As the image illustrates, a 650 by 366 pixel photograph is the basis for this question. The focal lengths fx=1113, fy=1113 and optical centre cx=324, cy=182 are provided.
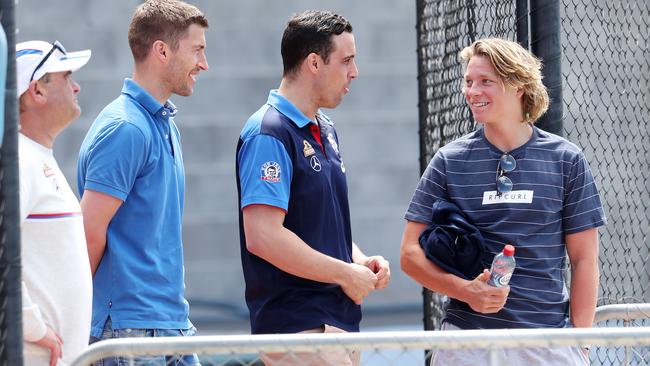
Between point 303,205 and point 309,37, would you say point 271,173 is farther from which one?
point 309,37

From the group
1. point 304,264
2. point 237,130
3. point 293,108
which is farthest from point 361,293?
point 237,130

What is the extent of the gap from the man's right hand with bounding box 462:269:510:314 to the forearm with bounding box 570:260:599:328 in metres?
0.29

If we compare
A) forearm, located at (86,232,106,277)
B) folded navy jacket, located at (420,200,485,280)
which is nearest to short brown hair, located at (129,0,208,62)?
forearm, located at (86,232,106,277)

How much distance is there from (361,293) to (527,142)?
30.4 inches

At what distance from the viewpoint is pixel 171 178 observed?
385 cm

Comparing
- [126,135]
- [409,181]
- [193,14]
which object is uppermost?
[193,14]

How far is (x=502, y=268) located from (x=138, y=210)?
47.9 inches

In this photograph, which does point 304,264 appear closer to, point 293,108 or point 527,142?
point 293,108

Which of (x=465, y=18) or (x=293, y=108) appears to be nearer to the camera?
(x=293, y=108)

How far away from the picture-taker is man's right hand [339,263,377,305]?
147 inches

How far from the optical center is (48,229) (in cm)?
318

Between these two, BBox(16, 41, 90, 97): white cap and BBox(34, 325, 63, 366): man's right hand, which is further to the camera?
BBox(16, 41, 90, 97): white cap

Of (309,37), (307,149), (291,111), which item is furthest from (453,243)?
(309,37)

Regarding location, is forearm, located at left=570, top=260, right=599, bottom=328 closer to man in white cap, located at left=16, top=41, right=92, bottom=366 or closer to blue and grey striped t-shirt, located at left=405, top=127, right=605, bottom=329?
blue and grey striped t-shirt, located at left=405, top=127, right=605, bottom=329
